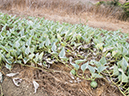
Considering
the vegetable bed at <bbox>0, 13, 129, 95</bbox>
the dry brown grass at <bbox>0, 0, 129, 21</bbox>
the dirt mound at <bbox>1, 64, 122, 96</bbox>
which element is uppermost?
the dry brown grass at <bbox>0, 0, 129, 21</bbox>

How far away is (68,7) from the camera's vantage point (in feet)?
17.6

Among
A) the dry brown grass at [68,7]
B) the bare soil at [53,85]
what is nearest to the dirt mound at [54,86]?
the bare soil at [53,85]

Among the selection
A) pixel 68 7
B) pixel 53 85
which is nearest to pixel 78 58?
pixel 53 85

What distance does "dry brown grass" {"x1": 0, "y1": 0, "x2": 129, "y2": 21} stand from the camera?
4.73 m

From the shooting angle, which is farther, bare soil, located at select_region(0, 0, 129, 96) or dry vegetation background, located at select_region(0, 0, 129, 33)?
dry vegetation background, located at select_region(0, 0, 129, 33)

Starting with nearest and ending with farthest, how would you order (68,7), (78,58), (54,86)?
(54,86) < (78,58) < (68,7)

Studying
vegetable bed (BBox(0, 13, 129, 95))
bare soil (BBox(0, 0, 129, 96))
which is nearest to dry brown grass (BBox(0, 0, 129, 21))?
vegetable bed (BBox(0, 13, 129, 95))

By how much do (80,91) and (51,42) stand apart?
0.80 metres

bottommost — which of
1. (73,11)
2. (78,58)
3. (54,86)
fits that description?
(54,86)

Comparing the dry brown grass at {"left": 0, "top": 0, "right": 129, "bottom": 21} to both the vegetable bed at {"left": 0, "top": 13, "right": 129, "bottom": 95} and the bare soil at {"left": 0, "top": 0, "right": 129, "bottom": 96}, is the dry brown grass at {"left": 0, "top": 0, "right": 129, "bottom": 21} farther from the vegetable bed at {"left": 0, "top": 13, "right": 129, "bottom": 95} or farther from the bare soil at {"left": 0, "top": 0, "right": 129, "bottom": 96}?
the bare soil at {"left": 0, "top": 0, "right": 129, "bottom": 96}

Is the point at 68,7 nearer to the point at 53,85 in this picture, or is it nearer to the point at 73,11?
the point at 73,11

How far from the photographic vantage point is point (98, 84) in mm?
1135

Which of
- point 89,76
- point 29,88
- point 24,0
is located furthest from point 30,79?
point 24,0

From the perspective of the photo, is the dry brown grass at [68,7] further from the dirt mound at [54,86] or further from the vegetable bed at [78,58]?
the dirt mound at [54,86]
